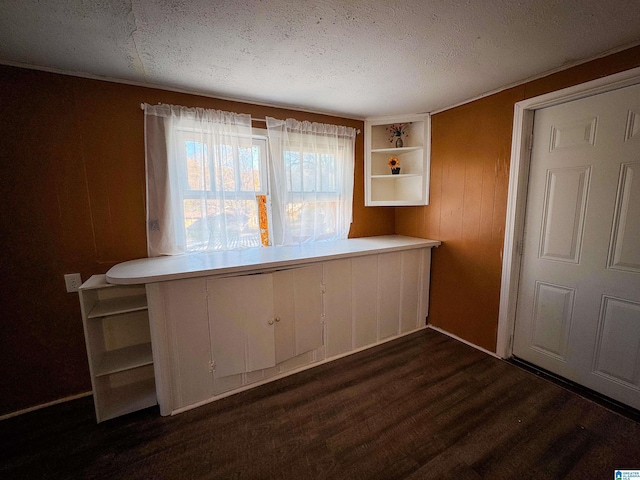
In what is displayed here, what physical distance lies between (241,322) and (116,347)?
90 centimetres

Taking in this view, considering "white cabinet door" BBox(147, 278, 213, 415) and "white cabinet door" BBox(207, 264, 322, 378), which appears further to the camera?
"white cabinet door" BBox(207, 264, 322, 378)

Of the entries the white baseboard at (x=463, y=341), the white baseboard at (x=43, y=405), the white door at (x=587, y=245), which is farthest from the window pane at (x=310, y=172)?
the white baseboard at (x=43, y=405)

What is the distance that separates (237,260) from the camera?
1.85m

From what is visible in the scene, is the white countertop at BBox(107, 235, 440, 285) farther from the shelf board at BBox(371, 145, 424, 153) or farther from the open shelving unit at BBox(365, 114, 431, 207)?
the shelf board at BBox(371, 145, 424, 153)

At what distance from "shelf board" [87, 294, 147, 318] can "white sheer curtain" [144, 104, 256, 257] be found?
1.12ft

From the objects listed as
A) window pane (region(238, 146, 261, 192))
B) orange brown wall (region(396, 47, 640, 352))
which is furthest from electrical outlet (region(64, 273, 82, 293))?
orange brown wall (region(396, 47, 640, 352))

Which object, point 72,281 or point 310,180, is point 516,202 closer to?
point 310,180

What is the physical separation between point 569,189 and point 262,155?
2.24 metres

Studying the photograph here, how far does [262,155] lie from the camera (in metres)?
2.27

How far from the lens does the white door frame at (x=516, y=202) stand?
70.0 inches

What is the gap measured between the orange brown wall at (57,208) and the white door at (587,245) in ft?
8.96

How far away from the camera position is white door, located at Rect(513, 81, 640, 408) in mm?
1554

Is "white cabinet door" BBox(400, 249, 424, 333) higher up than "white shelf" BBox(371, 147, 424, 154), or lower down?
lower down

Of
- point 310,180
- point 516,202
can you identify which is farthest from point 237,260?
point 516,202
